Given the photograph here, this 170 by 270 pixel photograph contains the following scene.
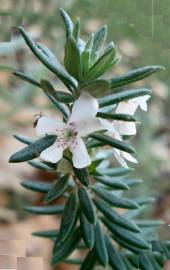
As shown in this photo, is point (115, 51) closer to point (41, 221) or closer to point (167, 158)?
point (167, 158)

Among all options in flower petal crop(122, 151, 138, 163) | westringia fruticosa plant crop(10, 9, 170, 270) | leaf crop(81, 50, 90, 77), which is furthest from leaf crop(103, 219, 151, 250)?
leaf crop(81, 50, 90, 77)

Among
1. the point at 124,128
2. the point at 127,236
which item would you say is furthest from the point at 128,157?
the point at 127,236

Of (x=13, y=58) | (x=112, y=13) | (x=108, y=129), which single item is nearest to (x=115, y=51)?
(x=108, y=129)

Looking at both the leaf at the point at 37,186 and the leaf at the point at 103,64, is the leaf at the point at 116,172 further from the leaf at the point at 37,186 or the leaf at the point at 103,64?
the leaf at the point at 103,64

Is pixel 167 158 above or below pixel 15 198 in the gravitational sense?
above

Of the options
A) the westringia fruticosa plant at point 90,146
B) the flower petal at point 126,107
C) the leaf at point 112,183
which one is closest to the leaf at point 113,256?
the westringia fruticosa plant at point 90,146

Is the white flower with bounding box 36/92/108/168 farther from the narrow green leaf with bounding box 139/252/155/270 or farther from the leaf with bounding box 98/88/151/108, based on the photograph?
the narrow green leaf with bounding box 139/252/155/270
